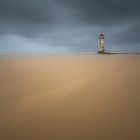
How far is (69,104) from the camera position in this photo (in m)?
1.44

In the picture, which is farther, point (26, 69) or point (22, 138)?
point (26, 69)

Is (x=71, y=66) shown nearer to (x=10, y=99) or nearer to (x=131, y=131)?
(x=10, y=99)

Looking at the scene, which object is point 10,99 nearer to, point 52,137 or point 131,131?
point 52,137

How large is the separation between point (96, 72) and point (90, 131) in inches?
39.5

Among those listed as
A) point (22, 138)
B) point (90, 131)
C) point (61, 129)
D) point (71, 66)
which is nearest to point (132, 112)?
point (90, 131)

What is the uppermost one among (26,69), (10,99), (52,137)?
(26,69)

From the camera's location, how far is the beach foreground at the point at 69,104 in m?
1.16

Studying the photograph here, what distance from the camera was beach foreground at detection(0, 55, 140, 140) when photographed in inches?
45.7

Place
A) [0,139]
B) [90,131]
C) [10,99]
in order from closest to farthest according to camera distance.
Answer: [0,139]
[90,131]
[10,99]

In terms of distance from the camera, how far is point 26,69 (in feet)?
7.19


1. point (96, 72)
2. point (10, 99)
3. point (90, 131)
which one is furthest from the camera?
point (96, 72)

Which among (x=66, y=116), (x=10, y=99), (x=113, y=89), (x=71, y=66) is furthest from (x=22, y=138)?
(x=71, y=66)

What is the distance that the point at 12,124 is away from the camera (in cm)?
119

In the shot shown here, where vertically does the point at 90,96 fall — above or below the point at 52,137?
above
